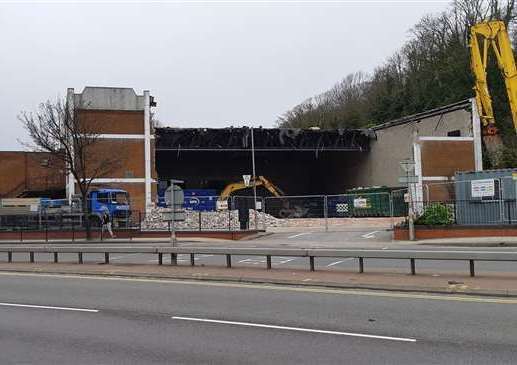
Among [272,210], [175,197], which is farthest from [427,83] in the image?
[175,197]

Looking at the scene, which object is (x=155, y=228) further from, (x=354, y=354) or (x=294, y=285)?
(x=354, y=354)

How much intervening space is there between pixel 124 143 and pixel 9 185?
823 inches

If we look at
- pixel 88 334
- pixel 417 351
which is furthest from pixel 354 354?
pixel 88 334

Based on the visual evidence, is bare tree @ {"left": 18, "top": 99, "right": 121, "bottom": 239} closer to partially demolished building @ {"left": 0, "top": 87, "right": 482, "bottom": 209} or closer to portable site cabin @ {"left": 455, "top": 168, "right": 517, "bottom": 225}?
partially demolished building @ {"left": 0, "top": 87, "right": 482, "bottom": 209}

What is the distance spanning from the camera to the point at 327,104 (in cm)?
9944

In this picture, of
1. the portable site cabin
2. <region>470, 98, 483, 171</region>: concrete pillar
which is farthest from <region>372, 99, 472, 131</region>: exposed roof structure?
the portable site cabin

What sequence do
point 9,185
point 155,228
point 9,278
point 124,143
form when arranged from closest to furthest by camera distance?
point 9,278 < point 155,228 < point 124,143 < point 9,185

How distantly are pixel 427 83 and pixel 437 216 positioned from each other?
4299cm

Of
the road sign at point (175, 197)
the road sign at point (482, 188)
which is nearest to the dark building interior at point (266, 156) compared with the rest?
the road sign at point (482, 188)

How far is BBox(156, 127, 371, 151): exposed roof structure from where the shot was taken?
59.6 m

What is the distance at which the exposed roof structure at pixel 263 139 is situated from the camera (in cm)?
5959

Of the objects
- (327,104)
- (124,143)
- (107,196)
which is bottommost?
(107,196)

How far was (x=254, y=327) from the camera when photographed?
9078 millimetres

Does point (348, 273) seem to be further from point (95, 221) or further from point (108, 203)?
point (108, 203)
